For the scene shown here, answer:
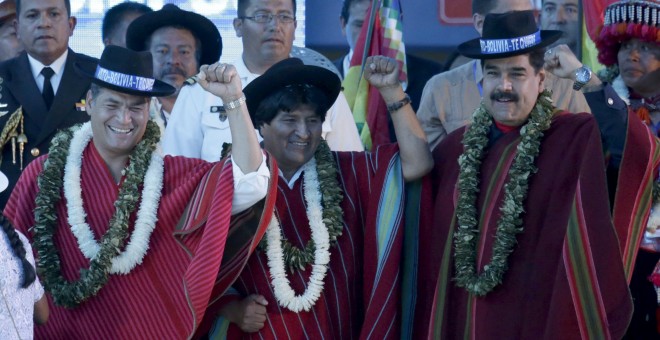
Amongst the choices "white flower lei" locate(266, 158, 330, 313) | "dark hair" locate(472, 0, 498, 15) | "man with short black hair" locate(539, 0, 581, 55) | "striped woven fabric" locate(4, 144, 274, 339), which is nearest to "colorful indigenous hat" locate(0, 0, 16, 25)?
"striped woven fabric" locate(4, 144, 274, 339)

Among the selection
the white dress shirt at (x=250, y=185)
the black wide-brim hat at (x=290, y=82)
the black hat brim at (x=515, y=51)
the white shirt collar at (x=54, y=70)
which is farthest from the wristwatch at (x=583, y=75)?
the white shirt collar at (x=54, y=70)

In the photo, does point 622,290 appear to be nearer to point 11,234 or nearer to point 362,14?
point 11,234

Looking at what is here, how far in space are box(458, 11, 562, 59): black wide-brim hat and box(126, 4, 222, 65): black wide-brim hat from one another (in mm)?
2192

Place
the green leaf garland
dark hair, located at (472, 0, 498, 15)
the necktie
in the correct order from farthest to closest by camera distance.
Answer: dark hair, located at (472, 0, 498, 15)
the necktie
the green leaf garland

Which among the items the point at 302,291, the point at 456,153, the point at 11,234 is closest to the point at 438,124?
the point at 456,153

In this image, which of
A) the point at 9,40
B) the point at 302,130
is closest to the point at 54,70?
the point at 9,40

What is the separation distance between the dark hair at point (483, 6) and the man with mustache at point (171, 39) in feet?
5.17

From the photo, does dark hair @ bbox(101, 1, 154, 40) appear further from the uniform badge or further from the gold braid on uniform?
the uniform badge

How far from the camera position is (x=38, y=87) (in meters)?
7.27

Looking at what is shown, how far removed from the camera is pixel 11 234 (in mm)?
4938

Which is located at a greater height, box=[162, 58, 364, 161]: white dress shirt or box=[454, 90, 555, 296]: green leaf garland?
box=[162, 58, 364, 161]: white dress shirt

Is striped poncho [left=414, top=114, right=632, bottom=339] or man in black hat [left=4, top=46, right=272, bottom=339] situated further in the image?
man in black hat [left=4, top=46, right=272, bottom=339]

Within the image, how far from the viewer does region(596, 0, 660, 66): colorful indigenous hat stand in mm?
6531

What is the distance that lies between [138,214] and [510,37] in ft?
6.21
